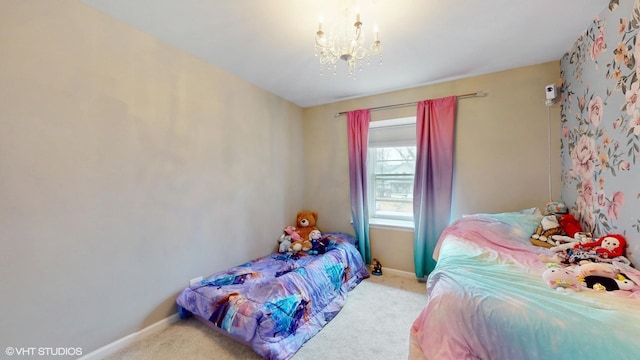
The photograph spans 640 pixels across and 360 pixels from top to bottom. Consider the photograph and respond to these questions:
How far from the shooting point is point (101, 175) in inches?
63.3

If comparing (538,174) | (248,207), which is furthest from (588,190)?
(248,207)

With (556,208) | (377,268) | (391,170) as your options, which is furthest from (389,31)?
(377,268)

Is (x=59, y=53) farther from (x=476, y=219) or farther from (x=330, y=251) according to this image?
(x=476, y=219)

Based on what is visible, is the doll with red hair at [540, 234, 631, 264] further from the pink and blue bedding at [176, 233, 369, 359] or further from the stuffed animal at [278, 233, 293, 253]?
the stuffed animal at [278, 233, 293, 253]

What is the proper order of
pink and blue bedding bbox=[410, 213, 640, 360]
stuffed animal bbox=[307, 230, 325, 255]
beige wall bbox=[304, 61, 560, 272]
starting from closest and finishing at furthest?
1. pink and blue bedding bbox=[410, 213, 640, 360]
2. beige wall bbox=[304, 61, 560, 272]
3. stuffed animal bbox=[307, 230, 325, 255]

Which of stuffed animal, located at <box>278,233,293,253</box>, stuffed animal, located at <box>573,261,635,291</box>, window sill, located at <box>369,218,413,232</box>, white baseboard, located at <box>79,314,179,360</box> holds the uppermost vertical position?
stuffed animal, located at <box>573,261,635,291</box>

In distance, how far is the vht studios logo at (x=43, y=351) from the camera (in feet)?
4.22

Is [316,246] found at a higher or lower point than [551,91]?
lower

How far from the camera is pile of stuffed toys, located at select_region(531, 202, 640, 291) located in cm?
113

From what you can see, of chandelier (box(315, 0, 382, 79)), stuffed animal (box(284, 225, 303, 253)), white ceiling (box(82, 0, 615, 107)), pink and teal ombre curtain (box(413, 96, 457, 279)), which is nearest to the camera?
chandelier (box(315, 0, 382, 79))

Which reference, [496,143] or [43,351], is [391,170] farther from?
[43,351]

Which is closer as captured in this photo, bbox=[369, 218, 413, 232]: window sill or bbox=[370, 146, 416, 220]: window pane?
bbox=[369, 218, 413, 232]: window sill

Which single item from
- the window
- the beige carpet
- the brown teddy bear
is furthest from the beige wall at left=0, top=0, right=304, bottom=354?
the window

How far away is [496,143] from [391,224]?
4.74 ft
